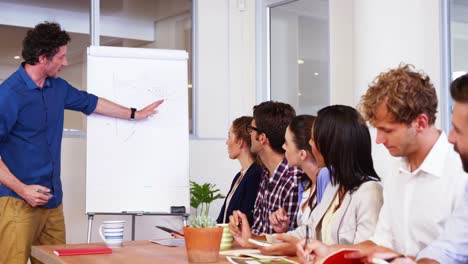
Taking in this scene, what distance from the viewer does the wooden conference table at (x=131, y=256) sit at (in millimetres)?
2408

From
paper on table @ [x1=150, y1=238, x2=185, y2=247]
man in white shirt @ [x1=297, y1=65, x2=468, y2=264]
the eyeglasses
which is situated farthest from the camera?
the eyeglasses

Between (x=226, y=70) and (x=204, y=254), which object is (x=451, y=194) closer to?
(x=204, y=254)

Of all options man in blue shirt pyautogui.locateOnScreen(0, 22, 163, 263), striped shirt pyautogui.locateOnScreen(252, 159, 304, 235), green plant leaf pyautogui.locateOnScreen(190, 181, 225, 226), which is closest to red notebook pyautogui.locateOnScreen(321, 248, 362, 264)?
striped shirt pyautogui.locateOnScreen(252, 159, 304, 235)

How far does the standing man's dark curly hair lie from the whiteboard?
71 cm

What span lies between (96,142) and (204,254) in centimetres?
228

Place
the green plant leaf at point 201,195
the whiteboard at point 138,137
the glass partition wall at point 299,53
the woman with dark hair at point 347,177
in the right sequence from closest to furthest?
the woman with dark hair at point 347,177
the whiteboard at point 138,137
the green plant leaf at point 201,195
the glass partition wall at point 299,53

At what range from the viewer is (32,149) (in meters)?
3.68

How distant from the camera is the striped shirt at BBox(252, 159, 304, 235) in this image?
3.02 metres

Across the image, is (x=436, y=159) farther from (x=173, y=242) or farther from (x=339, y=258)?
(x=173, y=242)

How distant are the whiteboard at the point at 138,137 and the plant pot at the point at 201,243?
2.18m

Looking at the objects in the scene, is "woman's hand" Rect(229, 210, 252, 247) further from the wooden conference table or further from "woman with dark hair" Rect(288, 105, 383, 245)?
"woman with dark hair" Rect(288, 105, 383, 245)

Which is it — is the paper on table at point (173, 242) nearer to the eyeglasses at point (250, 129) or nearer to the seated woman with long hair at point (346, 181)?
the seated woman with long hair at point (346, 181)

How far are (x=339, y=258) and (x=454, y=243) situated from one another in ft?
1.01

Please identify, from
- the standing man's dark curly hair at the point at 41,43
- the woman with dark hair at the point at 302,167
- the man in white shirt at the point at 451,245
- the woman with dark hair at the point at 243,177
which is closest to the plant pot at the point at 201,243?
the woman with dark hair at the point at 302,167
